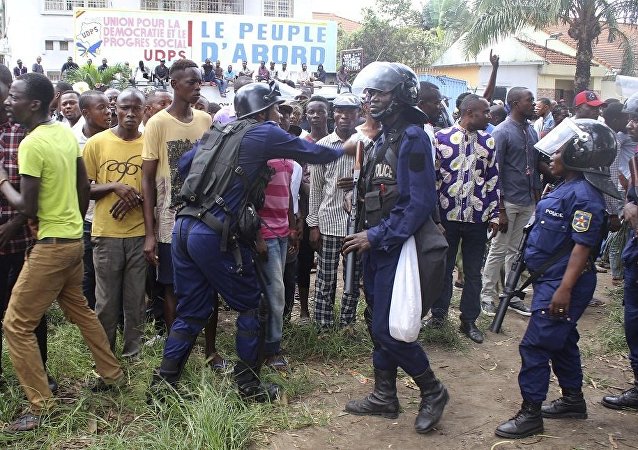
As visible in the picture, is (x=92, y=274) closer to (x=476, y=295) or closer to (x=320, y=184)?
(x=320, y=184)

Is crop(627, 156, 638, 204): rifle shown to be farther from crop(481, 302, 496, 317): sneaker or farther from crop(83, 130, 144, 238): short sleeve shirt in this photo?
crop(83, 130, 144, 238): short sleeve shirt

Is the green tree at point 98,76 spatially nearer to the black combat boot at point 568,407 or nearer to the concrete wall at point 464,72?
the concrete wall at point 464,72

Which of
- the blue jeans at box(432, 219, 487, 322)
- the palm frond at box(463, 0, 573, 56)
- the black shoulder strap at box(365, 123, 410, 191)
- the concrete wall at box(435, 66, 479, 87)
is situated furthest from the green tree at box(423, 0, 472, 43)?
the black shoulder strap at box(365, 123, 410, 191)

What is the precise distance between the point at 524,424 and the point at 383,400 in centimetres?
86

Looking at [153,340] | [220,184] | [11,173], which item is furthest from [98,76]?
[220,184]

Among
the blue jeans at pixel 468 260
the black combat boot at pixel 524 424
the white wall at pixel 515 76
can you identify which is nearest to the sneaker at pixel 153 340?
the blue jeans at pixel 468 260

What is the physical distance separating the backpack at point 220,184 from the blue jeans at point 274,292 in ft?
2.34

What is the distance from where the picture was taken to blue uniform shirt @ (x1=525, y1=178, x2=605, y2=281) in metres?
3.69

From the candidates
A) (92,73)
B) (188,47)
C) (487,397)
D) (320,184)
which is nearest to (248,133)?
(320,184)

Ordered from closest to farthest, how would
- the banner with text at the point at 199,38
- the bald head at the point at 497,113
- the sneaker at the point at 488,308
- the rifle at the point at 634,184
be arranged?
1. the rifle at the point at 634,184
2. the sneaker at the point at 488,308
3. the bald head at the point at 497,113
4. the banner with text at the point at 199,38

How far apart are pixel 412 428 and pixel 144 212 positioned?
2.33 meters

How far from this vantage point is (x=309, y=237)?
220 inches

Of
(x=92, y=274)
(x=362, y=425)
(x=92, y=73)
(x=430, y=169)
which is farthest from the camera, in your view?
(x=92, y=73)

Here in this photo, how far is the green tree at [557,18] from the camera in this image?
56.3ft
